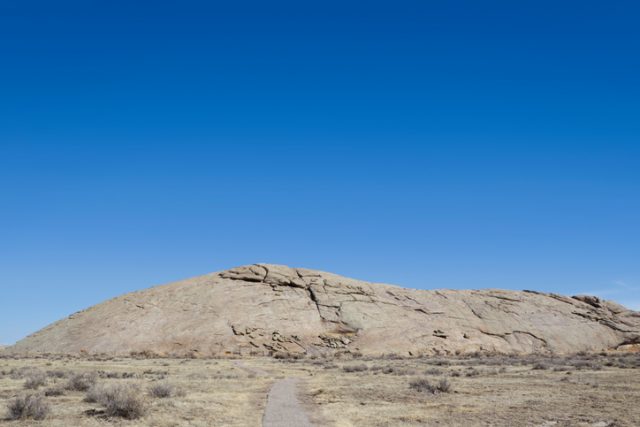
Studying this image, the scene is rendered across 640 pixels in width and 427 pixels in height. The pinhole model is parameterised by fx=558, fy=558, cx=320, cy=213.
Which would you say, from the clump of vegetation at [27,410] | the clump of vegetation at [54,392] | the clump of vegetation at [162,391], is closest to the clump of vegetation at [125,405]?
the clump of vegetation at [27,410]

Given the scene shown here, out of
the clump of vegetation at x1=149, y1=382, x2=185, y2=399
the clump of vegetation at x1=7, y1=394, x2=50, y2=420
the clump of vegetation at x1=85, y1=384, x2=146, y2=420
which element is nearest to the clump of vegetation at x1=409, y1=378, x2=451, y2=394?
the clump of vegetation at x1=149, y1=382, x2=185, y2=399

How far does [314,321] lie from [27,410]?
54.9 meters

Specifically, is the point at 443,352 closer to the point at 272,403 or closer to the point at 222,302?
the point at 222,302

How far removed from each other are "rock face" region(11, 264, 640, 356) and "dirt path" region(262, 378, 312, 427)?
38884 millimetres

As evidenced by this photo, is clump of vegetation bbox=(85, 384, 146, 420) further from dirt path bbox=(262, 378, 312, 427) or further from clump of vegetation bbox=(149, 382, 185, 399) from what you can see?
clump of vegetation bbox=(149, 382, 185, 399)

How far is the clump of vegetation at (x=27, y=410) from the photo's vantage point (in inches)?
622

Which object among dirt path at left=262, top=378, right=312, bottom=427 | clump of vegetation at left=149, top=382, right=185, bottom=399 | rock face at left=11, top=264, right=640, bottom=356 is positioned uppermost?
rock face at left=11, top=264, right=640, bottom=356

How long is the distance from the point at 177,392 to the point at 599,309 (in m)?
84.3

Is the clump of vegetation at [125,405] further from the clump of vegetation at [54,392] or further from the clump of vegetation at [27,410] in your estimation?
the clump of vegetation at [54,392]

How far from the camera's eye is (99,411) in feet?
57.5

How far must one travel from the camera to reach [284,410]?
61.8ft

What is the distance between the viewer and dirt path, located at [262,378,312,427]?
52.5 ft

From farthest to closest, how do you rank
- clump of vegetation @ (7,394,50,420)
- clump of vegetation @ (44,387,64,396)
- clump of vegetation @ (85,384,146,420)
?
clump of vegetation @ (44,387,64,396), clump of vegetation @ (85,384,146,420), clump of vegetation @ (7,394,50,420)

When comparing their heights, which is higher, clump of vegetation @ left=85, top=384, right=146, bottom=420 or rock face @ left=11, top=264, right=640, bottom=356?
rock face @ left=11, top=264, right=640, bottom=356
